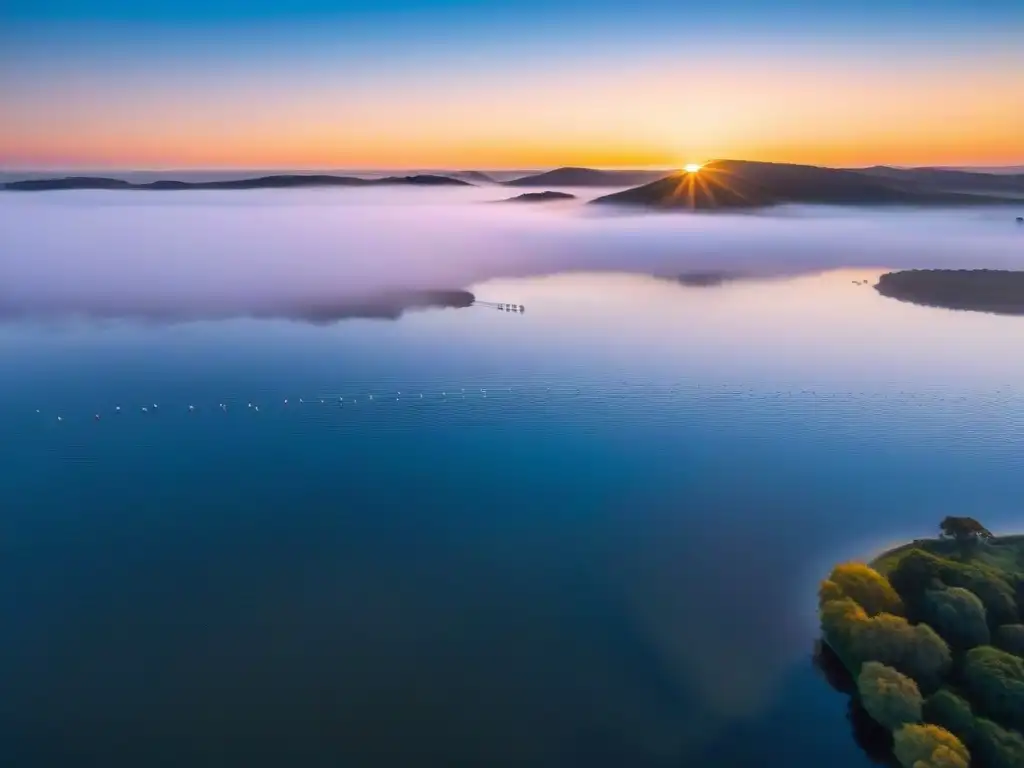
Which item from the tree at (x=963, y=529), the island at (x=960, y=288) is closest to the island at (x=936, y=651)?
the tree at (x=963, y=529)

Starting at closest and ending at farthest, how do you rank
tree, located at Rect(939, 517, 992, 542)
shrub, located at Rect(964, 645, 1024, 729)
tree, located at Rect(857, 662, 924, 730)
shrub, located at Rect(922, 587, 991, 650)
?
shrub, located at Rect(964, 645, 1024, 729) → tree, located at Rect(857, 662, 924, 730) → shrub, located at Rect(922, 587, 991, 650) → tree, located at Rect(939, 517, 992, 542)

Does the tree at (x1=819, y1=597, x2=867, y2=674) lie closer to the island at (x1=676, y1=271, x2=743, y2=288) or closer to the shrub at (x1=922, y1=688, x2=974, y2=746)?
the shrub at (x1=922, y1=688, x2=974, y2=746)

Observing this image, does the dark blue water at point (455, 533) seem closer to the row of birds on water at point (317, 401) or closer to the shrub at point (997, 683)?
the row of birds on water at point (317, 401)

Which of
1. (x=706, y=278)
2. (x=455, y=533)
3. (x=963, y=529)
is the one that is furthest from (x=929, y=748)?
(x=706, y=278)

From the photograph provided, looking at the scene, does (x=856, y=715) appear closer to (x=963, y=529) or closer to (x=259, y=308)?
(x=963, y=529)

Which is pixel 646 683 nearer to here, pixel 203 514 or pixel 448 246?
pixel 203 514

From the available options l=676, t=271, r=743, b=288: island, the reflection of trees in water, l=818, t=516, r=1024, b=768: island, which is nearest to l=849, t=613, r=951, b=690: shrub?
l=818, t=516, r=1024, b=768: island

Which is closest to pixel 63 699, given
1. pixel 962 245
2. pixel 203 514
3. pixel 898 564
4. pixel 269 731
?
pixel 269 731
